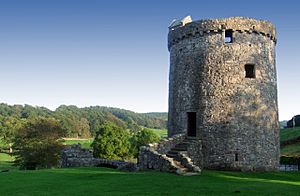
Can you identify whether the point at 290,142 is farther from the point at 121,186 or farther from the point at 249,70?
the point at 121,186

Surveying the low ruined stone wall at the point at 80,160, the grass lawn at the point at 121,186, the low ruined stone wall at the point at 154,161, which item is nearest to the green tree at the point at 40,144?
the low ruined stone wall at the point at 80,160

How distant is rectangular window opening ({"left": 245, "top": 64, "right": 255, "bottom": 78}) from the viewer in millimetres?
23109

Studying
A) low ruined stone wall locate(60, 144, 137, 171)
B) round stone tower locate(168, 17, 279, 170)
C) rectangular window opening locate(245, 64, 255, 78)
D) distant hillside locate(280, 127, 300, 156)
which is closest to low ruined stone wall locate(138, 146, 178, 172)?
round stone tower locate(168, 17, 279, 170)

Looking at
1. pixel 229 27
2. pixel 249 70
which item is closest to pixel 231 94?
pixel 249 70

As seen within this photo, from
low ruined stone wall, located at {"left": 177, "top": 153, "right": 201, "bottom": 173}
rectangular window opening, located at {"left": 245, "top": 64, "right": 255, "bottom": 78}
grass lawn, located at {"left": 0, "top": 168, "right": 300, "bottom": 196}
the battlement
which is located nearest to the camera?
grass lawn, located at {"left": 0, "top": 168, "right": 300, "bottom": 196}

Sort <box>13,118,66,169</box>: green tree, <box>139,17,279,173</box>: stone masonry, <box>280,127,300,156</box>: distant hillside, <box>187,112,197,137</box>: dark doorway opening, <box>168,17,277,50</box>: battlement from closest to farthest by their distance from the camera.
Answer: <box>139,17,279,173</box>: stone masonry < <box>168,17,277,50</box>: battlement < <box>187,112,197,137</box>: dark doorway opening < <box>13,118,66,169</box>: green tree < <box>280,127,300,156</box>: distant hillside

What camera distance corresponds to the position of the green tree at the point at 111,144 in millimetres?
56719

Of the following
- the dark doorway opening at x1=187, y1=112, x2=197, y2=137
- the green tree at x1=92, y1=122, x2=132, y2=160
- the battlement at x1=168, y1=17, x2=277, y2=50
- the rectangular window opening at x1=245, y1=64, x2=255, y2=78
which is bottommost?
the green tree at x1=92, y1=122, x2=132, y2=160

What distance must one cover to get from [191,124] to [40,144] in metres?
22.4

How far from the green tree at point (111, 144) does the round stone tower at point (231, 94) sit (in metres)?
34.5

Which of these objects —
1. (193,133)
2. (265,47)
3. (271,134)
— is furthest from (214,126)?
(265,47)

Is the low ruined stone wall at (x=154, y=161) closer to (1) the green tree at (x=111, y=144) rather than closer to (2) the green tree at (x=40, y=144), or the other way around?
(2) the green tree at (x=40, y=144)

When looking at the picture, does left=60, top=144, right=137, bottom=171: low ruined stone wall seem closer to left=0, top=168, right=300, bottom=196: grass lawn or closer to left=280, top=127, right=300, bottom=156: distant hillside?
left=0, top=168, right=300, bottom=196: grass lawn

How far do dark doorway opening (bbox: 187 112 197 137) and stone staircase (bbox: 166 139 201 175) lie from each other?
1.12m
